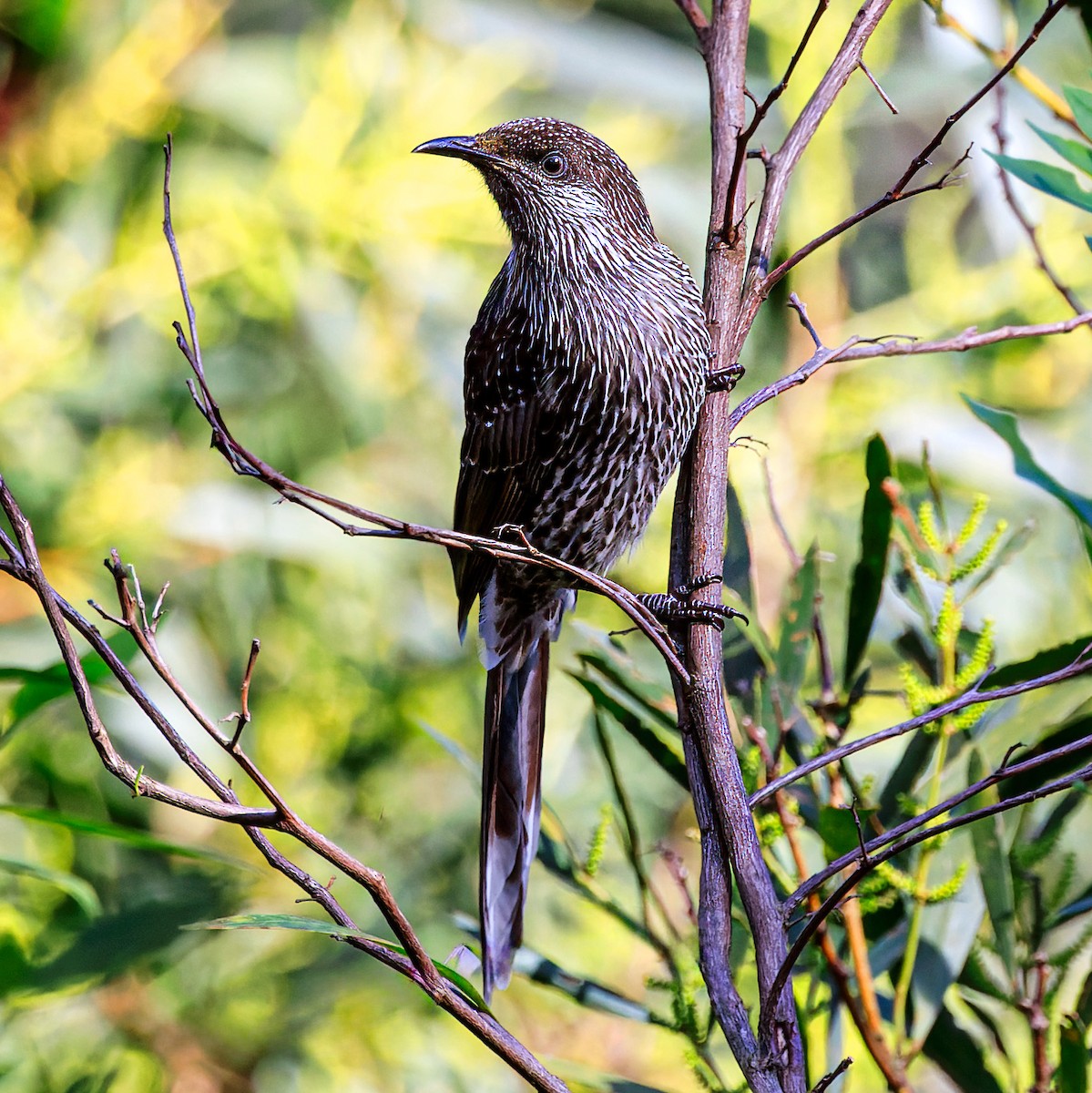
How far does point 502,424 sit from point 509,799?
74cm

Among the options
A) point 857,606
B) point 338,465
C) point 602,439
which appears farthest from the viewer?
point 338,465

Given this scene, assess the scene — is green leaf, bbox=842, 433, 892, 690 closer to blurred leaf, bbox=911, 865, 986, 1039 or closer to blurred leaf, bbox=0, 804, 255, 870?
blurred leaf, bbox=911, 865, 986, 1039

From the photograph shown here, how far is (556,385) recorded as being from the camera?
235cm

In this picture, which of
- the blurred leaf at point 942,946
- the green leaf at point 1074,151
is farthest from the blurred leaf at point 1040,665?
the green leaf at point 1074,151

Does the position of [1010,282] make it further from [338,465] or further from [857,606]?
[857,606]

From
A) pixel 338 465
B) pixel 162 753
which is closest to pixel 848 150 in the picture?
pixel 338 465

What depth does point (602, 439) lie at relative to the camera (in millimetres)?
2303

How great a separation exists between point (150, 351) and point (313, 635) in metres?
1.07

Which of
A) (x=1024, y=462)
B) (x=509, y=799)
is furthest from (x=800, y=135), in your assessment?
(x=509, y=799)

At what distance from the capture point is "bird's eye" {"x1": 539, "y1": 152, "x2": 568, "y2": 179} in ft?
7.90

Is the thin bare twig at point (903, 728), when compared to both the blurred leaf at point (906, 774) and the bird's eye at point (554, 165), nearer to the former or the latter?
the blurred leaf at point (906, 774)

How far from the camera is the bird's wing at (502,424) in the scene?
7.84 feet

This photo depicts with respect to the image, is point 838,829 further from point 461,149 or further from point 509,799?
point 461,149

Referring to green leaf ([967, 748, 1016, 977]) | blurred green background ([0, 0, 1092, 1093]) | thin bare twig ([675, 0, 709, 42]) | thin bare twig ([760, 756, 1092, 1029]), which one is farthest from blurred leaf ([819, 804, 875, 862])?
blurred green background ([0, 0, 1092, 1093])
